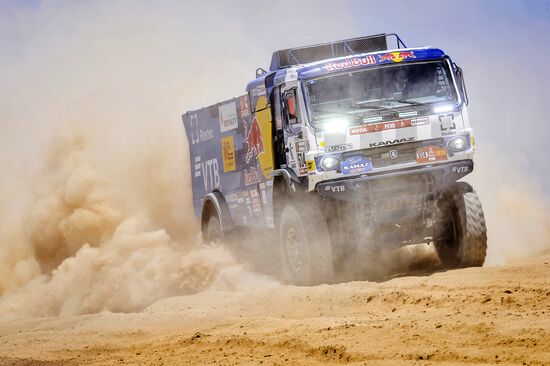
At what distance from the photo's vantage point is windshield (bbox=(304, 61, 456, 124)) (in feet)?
39.3

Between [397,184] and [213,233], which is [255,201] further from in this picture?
[397,184]

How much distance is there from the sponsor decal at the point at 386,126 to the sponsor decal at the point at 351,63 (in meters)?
0.85

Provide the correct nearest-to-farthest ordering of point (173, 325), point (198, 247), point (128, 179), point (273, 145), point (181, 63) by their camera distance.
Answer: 1. point (173, 325)
2. point (273, 145)
3. point (198, 247)
4. point (128, 179)
5. point (181, 63)

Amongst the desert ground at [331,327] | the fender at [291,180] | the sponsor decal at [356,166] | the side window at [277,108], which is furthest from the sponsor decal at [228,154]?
the sponsor decal at [356,166]

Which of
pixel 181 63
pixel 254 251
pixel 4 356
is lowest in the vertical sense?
pixel 4 356

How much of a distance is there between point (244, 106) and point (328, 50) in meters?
1.56

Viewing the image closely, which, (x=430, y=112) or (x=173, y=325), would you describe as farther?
(x=430, y=112)

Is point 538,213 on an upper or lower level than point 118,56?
lower

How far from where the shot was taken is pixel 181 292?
1440 cm

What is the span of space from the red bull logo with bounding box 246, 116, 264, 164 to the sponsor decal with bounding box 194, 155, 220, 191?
144 cm

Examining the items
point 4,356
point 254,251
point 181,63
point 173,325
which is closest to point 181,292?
point 254,251

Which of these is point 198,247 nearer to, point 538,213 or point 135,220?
point 135,220

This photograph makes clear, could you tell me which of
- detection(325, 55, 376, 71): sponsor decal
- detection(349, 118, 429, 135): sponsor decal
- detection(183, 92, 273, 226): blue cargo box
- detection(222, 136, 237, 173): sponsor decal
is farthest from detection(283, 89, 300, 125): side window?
detection(222, 136, 237, 173): sponsor decal

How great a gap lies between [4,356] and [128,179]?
331 inches
